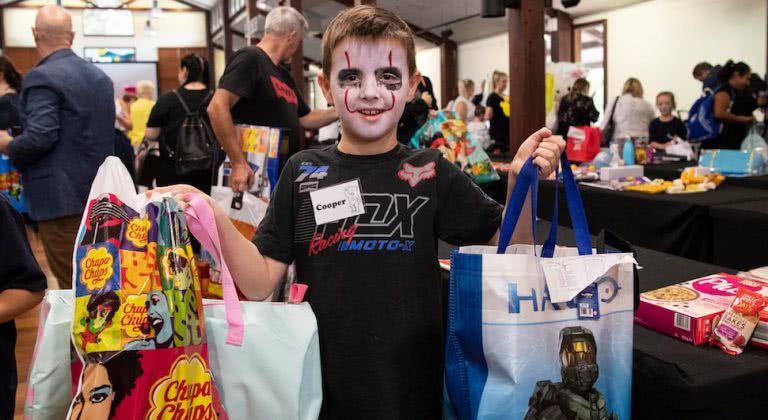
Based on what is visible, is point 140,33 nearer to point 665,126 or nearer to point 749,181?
point 665,126

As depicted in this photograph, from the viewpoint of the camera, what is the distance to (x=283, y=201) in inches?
48.4

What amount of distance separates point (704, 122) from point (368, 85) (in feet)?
18.3

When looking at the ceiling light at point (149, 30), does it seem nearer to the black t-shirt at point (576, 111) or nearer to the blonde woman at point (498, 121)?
the blonde woman at point (498, 121)

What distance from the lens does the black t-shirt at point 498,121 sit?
7480mm

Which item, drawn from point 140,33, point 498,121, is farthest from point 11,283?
point 140,33

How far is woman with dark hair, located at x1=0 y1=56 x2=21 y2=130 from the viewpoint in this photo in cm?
392

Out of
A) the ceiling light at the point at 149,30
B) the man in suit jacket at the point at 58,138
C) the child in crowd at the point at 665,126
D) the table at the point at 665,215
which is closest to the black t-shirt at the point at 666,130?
the child in crowd at the point at 665,126

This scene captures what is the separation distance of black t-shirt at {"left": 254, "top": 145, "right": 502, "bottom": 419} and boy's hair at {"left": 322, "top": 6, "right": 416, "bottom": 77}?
170mm

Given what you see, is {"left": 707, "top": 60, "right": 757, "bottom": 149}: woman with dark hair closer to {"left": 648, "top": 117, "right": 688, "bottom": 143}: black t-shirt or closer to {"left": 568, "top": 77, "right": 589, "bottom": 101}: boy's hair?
{"left": 648, "top": 117, "right": 688, "bottom": 143}: black t-shirt

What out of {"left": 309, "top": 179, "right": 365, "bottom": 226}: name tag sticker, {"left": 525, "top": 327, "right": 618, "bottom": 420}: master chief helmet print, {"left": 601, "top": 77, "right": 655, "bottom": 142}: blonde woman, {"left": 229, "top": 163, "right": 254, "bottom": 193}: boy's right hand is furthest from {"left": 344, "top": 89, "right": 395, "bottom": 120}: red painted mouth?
{"left": 601, "top": 77, "right": 655, "bottom": 142}: blonde woman

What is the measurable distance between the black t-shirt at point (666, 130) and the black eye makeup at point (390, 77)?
573 cm

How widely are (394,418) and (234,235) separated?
40 cm

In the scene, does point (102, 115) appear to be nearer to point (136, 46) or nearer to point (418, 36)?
point (418, 36)

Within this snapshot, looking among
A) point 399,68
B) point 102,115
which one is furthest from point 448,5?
point 399,68
